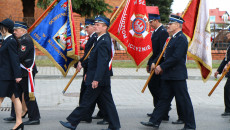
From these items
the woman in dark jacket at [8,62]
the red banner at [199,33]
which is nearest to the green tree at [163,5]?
the red banner at [199,33]

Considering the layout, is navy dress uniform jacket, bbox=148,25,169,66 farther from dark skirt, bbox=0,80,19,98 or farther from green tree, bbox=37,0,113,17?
green tree, bbox=37,0,113,17

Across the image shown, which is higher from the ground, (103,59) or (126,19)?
(126,19)

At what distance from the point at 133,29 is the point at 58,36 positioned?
4.97ft

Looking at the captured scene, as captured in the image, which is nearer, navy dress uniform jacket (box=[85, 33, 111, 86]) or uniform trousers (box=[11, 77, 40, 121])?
navy dress uniform jacket (box=[85, 33, 111, 86])

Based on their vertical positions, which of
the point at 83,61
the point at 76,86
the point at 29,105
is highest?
the point at 83,61

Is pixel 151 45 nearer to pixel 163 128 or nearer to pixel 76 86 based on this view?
pixel 163 128

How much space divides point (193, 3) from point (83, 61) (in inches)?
94.6

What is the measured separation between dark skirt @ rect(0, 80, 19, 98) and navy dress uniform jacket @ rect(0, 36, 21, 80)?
0.24 feet

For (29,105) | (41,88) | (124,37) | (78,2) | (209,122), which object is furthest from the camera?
(78,2)

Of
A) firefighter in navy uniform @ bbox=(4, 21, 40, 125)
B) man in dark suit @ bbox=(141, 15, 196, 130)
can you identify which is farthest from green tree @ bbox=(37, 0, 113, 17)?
man in dark suit @ bbox=(141, 15, 196, 130)

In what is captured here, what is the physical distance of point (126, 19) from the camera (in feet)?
25.7

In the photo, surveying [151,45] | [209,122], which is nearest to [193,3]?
[151,45]

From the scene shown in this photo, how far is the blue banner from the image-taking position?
7.38 metres

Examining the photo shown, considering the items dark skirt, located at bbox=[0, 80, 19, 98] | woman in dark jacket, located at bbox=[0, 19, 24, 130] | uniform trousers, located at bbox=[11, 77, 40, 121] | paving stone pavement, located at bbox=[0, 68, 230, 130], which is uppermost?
woman in dark jacket, located at bbox=[0, 19, 24, 130]
